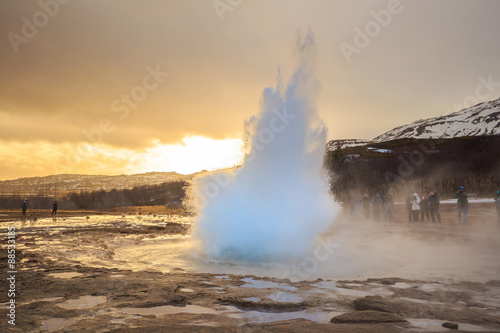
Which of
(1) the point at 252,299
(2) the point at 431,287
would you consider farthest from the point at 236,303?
(2) the point at 431,287

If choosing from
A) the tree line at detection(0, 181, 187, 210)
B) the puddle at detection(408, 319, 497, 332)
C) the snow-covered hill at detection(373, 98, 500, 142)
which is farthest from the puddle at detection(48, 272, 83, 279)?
the snow-covered hill at detection(373, 98, 500, 142)


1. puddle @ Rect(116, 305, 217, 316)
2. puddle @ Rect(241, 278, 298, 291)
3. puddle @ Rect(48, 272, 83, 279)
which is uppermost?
puddle @ Rect(48, 272, 83, 279)

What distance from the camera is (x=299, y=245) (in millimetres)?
9688

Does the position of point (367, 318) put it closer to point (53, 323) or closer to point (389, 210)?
point (53, 323)

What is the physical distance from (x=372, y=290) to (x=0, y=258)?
28.8 feet

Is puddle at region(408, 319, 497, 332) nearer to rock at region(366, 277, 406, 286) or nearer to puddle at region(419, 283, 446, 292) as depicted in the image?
puddle at region(419, 283, 446, 292)

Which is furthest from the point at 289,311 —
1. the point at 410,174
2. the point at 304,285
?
the point at 410,174

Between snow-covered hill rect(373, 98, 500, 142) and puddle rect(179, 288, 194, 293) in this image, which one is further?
snow-covered hill rect(373, 98, 500, 142)

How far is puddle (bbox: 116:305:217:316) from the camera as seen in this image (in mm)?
4320

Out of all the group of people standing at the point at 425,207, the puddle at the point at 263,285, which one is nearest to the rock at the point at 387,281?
the puddle at the point at 263,285

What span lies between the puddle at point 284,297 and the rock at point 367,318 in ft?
2.95

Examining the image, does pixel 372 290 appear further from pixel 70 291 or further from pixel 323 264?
pixel 70 291

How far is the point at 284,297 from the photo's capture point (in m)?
5.11

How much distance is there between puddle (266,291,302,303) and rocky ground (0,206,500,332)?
0.6 inches
